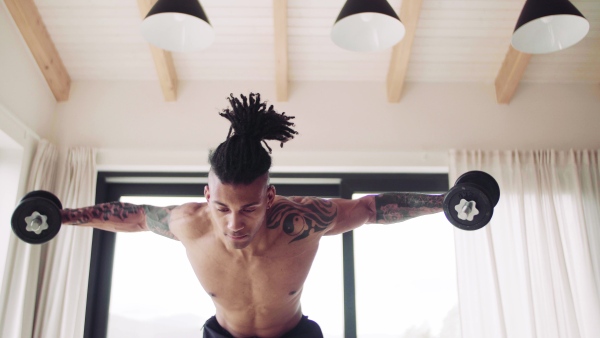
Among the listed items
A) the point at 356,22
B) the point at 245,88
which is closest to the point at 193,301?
the point at 245,88

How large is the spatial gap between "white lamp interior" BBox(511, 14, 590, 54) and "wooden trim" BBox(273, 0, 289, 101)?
1277 millimetres

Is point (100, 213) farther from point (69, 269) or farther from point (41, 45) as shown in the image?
point (41, 45)

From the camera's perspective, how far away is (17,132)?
3234 millimetres

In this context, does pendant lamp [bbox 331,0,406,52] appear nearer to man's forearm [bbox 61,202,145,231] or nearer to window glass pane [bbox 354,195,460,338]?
man's forearm [bbox 61,202,145,231]

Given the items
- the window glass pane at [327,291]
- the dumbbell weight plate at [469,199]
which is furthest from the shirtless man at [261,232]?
the window glass pane at [327,291]

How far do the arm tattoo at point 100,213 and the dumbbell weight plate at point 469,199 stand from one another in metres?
1.10

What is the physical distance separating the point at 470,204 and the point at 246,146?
0.70 m

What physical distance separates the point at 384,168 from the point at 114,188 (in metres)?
1.78

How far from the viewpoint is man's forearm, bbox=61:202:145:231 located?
79.0 inches

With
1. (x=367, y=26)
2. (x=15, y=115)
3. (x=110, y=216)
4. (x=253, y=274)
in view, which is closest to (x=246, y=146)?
(x=253, y=274)

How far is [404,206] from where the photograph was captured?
1.93 m

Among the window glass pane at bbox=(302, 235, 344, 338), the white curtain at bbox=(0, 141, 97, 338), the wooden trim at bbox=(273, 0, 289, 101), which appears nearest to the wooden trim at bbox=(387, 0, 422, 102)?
the wooden trim at bbox=(273, 0, 289, 101)

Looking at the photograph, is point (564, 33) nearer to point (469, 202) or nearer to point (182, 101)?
point (469, 202)

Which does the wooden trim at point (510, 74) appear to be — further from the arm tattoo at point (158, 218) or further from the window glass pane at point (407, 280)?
the arm tattoo at point (158, 218)
